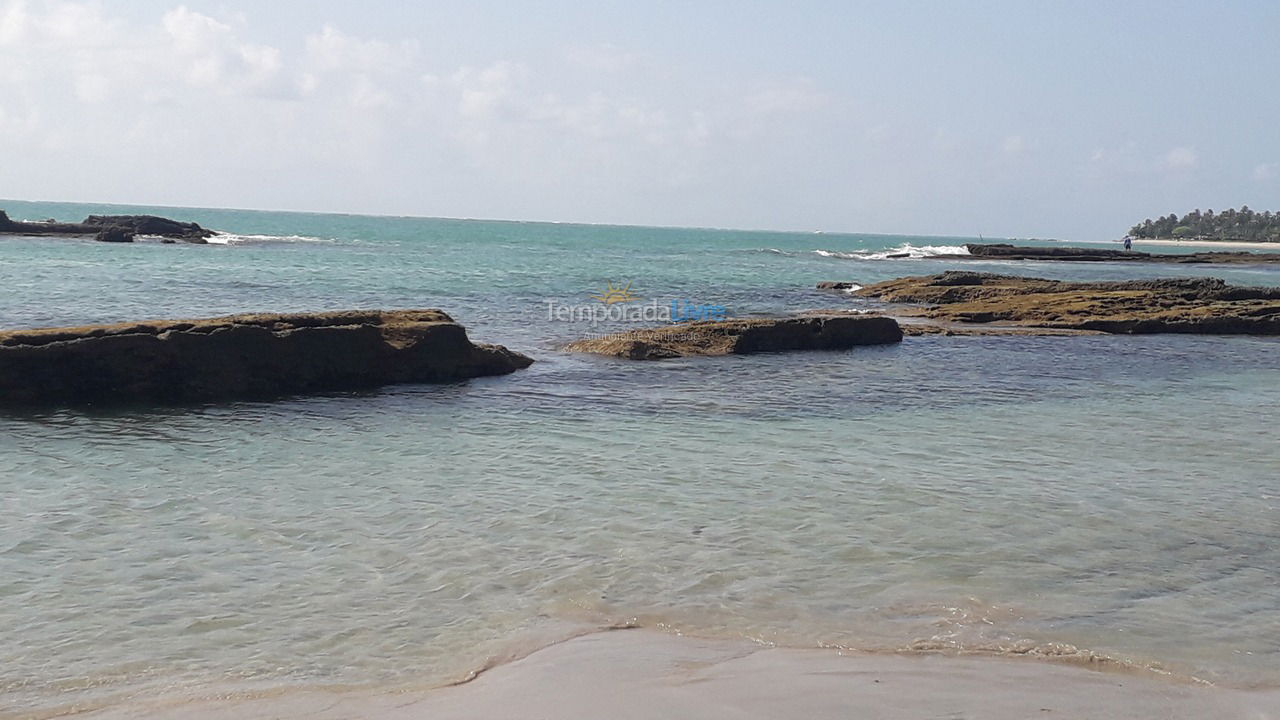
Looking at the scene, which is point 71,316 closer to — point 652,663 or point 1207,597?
point 652,663

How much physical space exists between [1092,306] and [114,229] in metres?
42.3

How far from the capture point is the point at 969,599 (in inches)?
207

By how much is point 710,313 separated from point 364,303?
25.0ft

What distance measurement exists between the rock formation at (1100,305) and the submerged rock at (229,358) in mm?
13264

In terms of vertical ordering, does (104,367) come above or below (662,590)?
above

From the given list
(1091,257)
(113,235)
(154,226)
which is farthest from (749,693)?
(1091,257)

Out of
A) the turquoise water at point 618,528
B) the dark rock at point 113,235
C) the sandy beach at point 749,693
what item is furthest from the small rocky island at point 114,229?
the sandy beach at point 749,693

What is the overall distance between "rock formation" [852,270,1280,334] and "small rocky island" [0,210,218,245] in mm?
36192

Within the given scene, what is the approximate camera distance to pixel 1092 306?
71.6 ft

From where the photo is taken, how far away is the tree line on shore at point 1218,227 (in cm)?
13388

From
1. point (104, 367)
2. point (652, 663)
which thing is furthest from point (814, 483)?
point (104, 367)

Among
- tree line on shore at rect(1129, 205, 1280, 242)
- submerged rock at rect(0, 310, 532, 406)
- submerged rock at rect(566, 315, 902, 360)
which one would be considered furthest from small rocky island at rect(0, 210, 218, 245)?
tree line on shore at rect(1129, 205, 1280, 242)

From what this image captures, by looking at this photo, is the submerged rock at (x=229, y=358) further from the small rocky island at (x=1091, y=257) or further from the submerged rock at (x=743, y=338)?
the small rocky island at (x=1091, y=257)

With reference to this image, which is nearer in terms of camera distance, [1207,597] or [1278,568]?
[1207,597]
